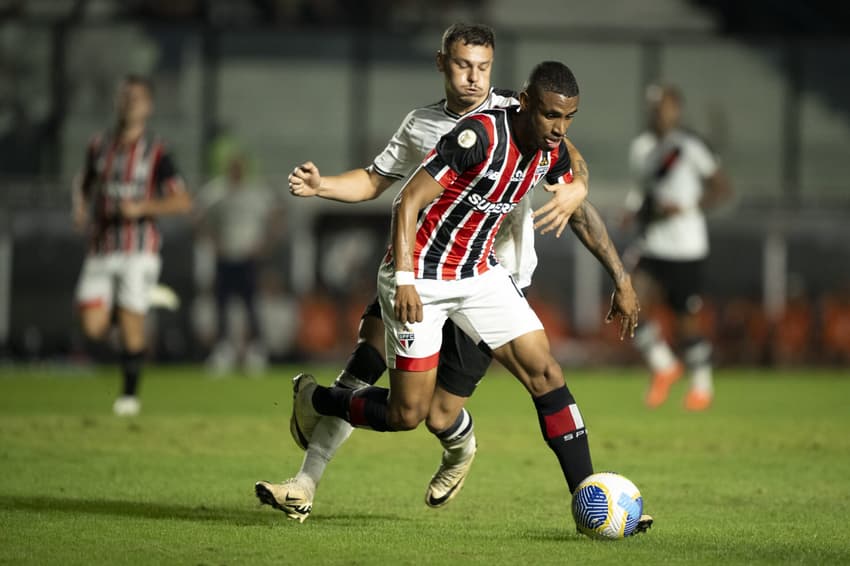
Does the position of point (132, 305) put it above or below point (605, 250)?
below

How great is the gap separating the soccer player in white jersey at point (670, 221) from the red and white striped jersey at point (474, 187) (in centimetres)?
657

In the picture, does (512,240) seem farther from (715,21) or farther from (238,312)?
(715,21)

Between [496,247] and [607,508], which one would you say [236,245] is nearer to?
[496,247]

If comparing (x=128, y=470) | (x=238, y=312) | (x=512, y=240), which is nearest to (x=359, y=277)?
(x=238, y=312)

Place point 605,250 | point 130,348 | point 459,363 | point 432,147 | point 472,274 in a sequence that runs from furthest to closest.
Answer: point 130,348, point 432,147, point 459,363, point 605,250, point 472,274

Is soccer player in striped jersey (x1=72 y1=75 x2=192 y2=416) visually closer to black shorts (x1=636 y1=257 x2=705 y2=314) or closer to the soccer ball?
black shorts (x1=636 y1=257 x2=705 y2=314)

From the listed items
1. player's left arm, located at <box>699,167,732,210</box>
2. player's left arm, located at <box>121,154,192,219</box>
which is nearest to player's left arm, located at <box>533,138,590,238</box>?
player's left arm, located at <box>121,154,192,219</box>

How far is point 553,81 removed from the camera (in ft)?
18.9

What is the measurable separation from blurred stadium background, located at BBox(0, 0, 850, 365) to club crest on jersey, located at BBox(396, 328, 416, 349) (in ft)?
39.0

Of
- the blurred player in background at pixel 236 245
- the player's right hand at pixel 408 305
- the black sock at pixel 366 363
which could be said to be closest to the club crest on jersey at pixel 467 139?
the player's right hand at pixel 408 305

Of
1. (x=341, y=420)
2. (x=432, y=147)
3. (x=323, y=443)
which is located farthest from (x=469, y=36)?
(x=323, y=443)

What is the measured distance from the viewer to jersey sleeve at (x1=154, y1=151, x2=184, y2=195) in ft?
37.3

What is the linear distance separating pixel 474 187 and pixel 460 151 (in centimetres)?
21

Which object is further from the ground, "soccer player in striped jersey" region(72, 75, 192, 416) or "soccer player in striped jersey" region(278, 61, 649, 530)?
"soccer player in striped jersey" region(278, 61, 649, 530)
